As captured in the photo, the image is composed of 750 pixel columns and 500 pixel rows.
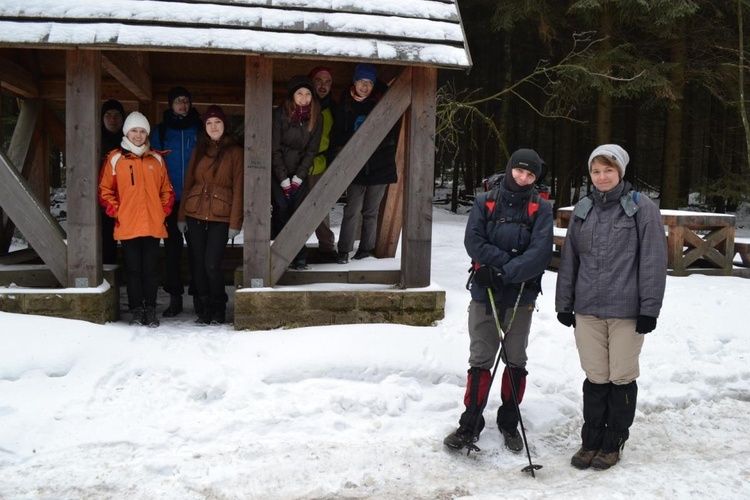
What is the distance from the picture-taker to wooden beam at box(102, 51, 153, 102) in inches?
238

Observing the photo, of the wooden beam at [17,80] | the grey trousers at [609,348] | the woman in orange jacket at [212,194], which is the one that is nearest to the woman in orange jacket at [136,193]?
the woman in orange jacket at [212,194]

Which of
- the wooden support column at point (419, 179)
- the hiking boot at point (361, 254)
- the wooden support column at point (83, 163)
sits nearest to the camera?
the wooden support column at point (83, 163)

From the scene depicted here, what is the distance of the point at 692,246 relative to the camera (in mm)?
8648

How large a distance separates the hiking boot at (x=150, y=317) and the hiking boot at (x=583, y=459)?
3845mm

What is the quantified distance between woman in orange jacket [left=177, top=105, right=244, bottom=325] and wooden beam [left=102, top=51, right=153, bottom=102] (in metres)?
1.00

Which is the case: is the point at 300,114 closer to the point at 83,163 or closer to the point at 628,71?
the point at 83,163

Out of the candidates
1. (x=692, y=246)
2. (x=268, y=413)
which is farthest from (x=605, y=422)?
(x=692, y=246)

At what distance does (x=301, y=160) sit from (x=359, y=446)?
3053mm

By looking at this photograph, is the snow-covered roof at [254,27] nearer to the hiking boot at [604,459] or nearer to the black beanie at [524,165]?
the black beanie at [524,165]

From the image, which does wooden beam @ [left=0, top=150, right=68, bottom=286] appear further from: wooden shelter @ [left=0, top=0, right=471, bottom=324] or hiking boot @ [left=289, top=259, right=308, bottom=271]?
hiking boot @ [left=289, top=259, right=308, bottom=271]

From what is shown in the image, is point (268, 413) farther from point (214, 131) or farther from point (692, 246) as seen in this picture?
point (692, 246)

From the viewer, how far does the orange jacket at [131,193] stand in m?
5.74

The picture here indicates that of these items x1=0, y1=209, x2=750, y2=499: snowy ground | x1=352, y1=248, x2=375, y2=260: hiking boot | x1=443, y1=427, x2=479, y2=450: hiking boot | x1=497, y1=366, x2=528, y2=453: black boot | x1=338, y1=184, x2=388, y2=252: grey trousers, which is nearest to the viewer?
x1=0, y1=209, x2=750, y2=499: snowy ground

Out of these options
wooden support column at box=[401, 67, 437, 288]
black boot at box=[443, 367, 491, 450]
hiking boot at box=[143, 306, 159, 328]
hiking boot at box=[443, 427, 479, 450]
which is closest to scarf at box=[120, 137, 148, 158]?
hiking boot at box=[143, 306, 159, 328]
